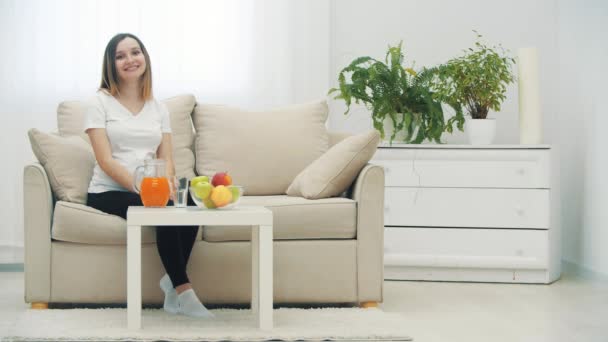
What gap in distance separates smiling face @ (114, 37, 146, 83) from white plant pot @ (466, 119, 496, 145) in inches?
69.0

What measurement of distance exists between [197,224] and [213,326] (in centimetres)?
38

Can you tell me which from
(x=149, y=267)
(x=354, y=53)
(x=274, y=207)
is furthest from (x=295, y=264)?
(x=354, y=53)

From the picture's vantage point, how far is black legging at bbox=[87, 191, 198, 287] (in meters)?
2.77

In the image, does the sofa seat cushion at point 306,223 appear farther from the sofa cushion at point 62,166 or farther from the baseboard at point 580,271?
the baseboard at point 580,271

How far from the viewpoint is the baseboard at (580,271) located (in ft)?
12.8

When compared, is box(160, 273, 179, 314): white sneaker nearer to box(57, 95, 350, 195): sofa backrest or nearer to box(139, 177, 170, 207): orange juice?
box(139, 177, 170, 207): orange juice

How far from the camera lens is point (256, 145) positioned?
3.59 m

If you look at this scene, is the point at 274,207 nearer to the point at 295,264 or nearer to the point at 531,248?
the point at 295,264

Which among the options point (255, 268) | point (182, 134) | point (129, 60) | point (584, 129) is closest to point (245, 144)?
point (182, 134)

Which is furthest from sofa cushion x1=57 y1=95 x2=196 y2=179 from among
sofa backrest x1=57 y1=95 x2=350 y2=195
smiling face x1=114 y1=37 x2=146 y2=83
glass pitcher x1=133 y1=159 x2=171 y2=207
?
glass pitcher x1=133 y1=159 x2=171 y2=207

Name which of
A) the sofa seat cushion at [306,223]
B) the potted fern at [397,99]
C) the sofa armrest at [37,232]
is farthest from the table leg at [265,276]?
the potted fern at [397,99]

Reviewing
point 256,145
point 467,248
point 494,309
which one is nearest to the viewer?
point 494,309

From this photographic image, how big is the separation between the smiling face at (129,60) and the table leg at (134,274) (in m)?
0.80

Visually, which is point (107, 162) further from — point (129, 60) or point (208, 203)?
point (208, 203)
